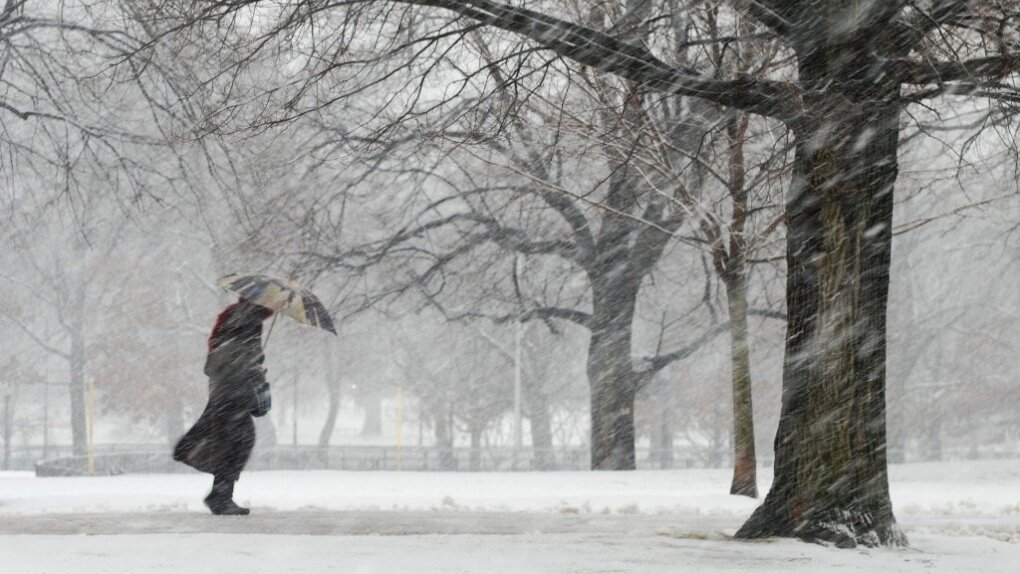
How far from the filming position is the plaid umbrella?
10047 mm

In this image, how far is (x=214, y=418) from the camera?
9.97 metres

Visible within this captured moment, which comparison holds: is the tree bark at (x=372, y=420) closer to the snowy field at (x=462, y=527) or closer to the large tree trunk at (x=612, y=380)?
the large tree trunk at (x=612, y=380)

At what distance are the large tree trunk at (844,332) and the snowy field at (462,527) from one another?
1.12 ft

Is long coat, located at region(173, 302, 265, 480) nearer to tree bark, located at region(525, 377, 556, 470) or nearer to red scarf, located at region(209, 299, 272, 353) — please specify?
red scarf, located at region(209, 299, 272, 353)

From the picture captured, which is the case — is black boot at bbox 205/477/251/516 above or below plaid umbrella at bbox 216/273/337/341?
below

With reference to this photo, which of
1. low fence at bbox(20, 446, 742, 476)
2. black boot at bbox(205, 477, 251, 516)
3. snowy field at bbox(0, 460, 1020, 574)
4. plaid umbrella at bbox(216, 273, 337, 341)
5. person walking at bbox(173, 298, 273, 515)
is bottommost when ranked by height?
low fence at bbox(20, 446, 742, 476)

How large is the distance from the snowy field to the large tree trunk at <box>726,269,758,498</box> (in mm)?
321

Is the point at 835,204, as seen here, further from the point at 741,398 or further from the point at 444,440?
the point at 444,440

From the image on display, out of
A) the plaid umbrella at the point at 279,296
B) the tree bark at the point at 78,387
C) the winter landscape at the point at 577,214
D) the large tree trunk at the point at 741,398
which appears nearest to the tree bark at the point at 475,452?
the winter landscape at the point at 577,214

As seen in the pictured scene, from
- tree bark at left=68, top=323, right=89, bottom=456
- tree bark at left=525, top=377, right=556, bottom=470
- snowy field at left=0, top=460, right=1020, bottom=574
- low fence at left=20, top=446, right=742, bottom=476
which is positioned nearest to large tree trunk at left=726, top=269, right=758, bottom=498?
snowy field at left=0, top=460, right=1020, bottom=574

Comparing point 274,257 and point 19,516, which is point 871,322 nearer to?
point 19,516

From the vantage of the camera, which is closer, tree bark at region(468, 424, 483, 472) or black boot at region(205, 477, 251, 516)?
black boot at region(205, 477, 251, 516)

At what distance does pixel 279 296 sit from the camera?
398 inches

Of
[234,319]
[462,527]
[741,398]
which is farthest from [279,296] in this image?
[741,398]
